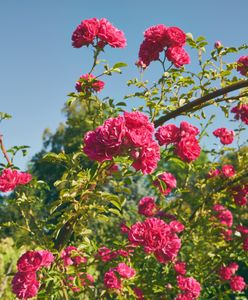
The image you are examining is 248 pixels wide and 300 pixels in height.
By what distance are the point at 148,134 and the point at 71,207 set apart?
86 cm

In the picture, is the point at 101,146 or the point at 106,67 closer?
the point at 101,146

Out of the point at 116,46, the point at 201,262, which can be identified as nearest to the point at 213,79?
the point at 116,46

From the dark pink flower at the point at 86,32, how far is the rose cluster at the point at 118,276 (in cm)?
186

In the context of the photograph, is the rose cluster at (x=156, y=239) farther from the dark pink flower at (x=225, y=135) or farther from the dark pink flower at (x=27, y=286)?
the dark pink flower at (x=225, y=135)

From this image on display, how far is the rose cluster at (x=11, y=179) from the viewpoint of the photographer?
281 centimetres

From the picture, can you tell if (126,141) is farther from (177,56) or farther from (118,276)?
(118,276)

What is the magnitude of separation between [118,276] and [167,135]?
4.70 feet

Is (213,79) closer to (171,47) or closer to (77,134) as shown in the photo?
(171,47)

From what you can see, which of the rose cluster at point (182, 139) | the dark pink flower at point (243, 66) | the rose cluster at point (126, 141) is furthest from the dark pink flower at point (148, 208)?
the rose cluster at point (126, 141)

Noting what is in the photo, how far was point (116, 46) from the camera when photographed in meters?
2.60

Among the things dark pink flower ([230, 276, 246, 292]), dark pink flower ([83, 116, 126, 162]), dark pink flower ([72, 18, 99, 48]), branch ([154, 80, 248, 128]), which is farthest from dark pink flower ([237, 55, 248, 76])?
dark pink flower ([230, 276, 246, 292])

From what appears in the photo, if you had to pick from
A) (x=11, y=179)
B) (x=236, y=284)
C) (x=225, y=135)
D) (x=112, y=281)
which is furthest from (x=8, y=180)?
(x=236, y=284)

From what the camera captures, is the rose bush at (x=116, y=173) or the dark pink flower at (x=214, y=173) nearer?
the rose bush at (x=116, y=173)

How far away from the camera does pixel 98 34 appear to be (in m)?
2.56
